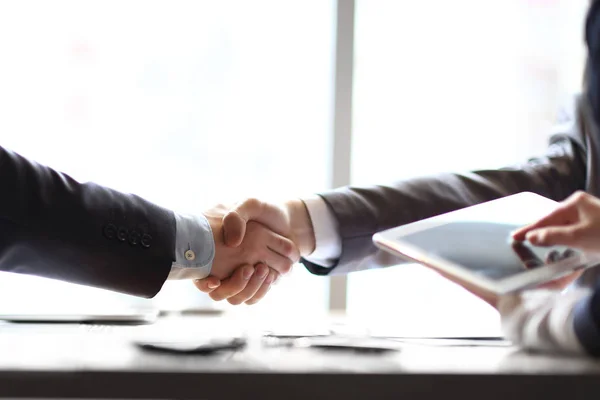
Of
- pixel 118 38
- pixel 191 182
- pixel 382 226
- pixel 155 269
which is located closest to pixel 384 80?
pixel 191 182

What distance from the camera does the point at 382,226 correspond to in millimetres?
1257

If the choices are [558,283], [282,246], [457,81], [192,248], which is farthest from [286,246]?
[457,81]

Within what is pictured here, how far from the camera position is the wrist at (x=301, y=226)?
1.33m

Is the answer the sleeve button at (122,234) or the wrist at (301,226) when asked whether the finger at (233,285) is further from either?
the sleeve button at (122,234)

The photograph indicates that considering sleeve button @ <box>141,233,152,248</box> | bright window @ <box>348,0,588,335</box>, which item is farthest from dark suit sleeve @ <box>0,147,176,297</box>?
bright window @ <box>348,0,588,335</box>

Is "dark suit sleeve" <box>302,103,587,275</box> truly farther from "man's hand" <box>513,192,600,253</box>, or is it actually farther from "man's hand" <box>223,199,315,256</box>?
"man's hand" <box>513,192,600,253</box>

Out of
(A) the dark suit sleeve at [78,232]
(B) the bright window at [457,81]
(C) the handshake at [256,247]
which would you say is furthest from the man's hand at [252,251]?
(B) the bright window at [457,81]

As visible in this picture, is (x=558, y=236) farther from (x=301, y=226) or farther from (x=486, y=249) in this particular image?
(x=301, y=226)

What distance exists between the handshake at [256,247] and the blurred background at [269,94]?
2.09ft

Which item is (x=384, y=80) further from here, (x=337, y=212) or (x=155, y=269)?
(x=155, y=269)

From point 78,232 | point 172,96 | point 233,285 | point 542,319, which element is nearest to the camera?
point 542,319

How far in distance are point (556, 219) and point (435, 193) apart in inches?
22.2

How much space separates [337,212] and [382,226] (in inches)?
3.5

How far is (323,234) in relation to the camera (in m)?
1.28
